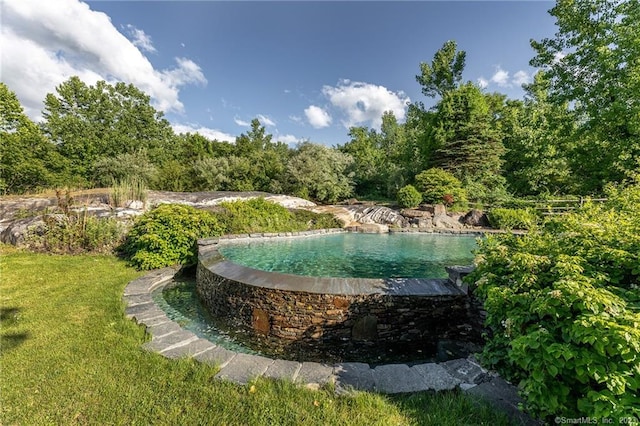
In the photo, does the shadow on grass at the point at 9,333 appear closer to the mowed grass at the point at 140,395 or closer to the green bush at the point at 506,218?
the mowed grass at the point at 140,395

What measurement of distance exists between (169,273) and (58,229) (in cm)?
373

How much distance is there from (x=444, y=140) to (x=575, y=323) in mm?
19249

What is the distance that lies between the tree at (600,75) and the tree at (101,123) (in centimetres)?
2634

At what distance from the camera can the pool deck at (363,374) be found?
215 centimetres

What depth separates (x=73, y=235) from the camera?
6656 mm

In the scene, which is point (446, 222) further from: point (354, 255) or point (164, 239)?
point (164, 239)

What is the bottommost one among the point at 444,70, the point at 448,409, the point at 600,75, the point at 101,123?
the point at 448,409

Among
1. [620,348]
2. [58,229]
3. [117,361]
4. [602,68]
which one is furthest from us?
[602,68]

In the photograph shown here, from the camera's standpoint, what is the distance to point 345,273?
5504 mm

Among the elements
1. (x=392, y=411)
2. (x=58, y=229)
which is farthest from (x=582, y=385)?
(x=58, y=229)

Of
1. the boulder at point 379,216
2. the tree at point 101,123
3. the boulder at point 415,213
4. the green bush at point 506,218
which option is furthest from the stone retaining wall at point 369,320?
the tree at point 101,123

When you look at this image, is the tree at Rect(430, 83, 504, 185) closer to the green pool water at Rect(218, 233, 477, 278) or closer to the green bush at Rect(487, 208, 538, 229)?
the green bush at Rect(487, 208, 538, 229)

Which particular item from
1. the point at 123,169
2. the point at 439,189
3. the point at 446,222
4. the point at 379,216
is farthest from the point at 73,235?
the point at 439,189

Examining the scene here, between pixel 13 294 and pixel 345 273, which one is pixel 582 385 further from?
pixel 13 294
